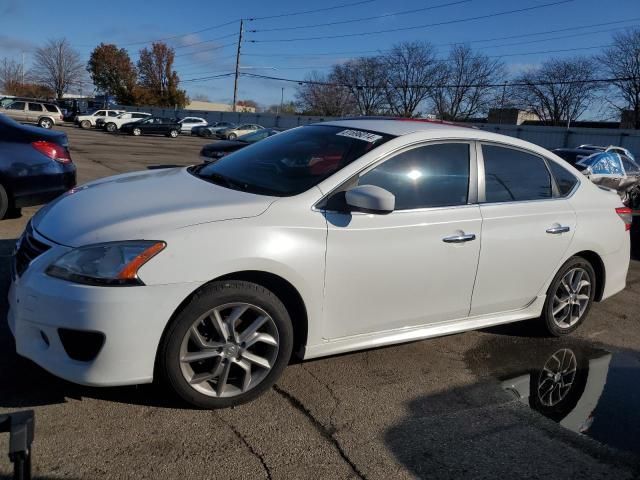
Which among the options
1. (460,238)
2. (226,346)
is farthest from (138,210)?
(460,238)

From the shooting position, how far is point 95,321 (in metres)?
2.75

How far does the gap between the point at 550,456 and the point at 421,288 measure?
3.98 feet

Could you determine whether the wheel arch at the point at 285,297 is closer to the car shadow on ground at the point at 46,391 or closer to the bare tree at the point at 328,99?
the car shadow on ground at the point at 46,391

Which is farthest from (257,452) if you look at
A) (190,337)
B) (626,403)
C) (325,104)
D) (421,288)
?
(325,104)

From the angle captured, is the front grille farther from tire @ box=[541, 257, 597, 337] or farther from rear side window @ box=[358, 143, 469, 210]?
tire @ box=[541, 257, 597, 337]

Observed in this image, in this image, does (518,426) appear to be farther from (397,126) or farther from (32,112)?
(32,112)

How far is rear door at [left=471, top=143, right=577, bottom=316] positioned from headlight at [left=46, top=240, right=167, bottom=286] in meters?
2.27

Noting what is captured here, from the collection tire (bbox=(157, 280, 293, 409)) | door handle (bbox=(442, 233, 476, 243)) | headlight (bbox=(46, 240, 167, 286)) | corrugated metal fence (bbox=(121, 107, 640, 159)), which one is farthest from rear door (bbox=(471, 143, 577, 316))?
corrugated metal fence (bbox=(121, 107, 640, 159))

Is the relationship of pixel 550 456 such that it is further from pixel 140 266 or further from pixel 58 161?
pixel 58 161

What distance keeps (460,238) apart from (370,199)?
0.86m

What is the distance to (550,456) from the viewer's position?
298 centimetres

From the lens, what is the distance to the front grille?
9.94 feet

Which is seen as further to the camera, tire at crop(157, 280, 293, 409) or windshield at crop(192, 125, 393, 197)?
windshield at crop(192, 125, 393, 197)

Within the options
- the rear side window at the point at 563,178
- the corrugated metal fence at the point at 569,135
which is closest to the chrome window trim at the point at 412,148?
the rear side window at the point at 563,178
